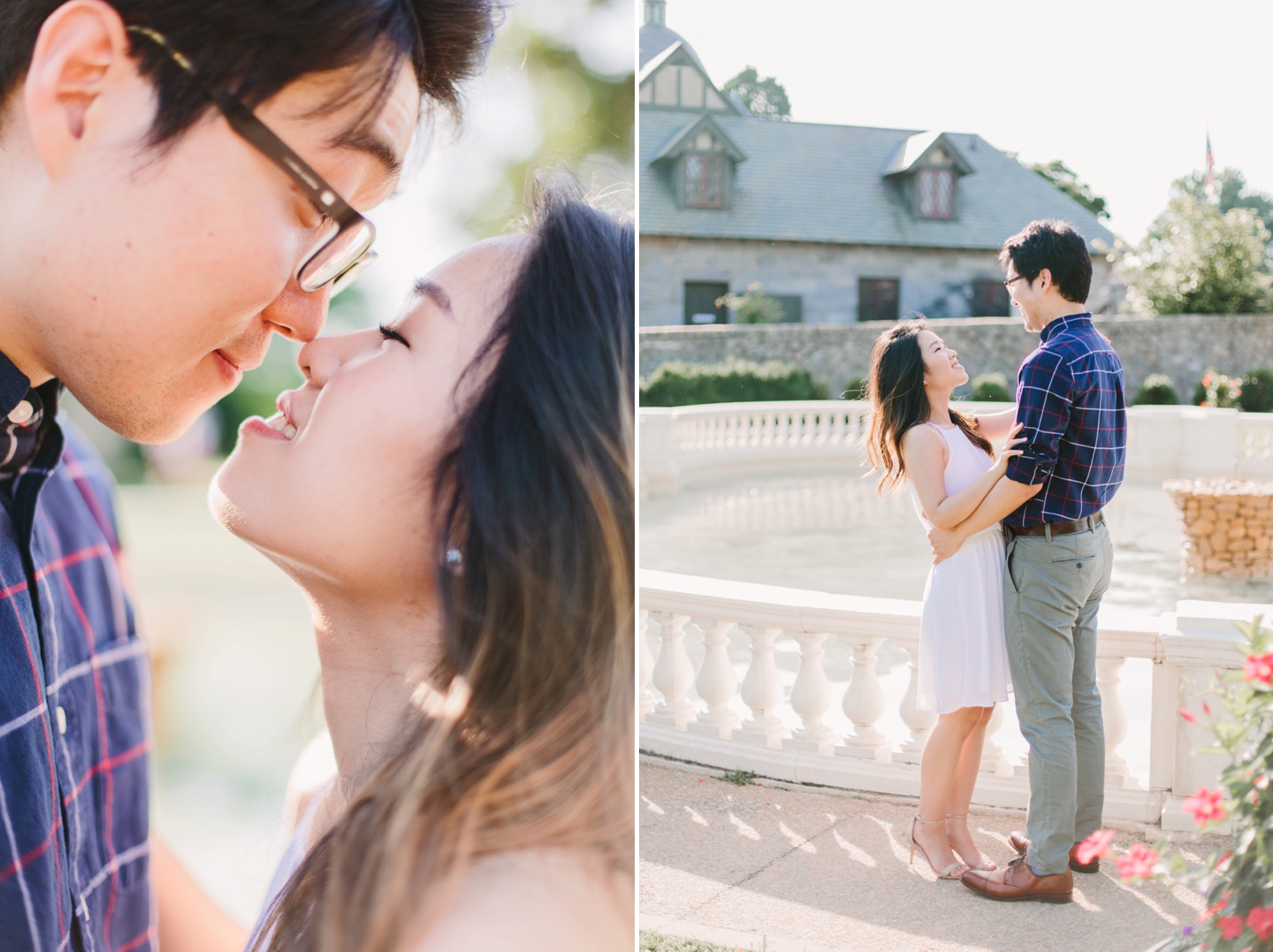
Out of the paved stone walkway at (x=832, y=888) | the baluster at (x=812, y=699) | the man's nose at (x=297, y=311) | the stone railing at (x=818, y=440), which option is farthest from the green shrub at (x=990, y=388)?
the man's nose at (x=297, y=311)

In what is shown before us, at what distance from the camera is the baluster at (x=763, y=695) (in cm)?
312

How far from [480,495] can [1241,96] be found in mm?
5511

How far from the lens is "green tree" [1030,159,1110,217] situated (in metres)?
5.66

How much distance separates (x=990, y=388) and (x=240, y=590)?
10317mm

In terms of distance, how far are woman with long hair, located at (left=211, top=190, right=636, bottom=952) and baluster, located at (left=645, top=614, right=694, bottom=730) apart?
1.85 m

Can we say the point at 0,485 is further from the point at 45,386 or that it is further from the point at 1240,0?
the point at 1240,0

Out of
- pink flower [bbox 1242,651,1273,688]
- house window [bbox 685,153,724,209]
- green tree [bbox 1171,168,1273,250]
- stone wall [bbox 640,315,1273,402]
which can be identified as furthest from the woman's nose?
house window [bbox 685,153,724,209]

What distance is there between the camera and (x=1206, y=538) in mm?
6156

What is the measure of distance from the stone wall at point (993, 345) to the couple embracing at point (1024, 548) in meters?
6.44

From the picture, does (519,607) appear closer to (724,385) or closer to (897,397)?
(897,397)

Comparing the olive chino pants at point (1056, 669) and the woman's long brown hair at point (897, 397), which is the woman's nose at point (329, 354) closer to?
the woman's long brown hair at point (897, 397)

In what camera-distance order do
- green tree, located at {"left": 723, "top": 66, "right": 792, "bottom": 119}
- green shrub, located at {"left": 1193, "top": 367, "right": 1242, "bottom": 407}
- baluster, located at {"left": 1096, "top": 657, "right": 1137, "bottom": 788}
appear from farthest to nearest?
green shrub, located at {"left": 1193, "top": 367, "right": 1242, "bottom": 407}, green tree, located at {"left": 723, "top": 66, "right": 792, "bottom": 119}, baluster, located at {"left": 1096, "top": 657, "right": 1137, "bottom": 788}

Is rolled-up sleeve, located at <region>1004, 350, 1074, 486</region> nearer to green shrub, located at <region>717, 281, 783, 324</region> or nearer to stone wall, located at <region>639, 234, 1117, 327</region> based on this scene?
stone wall, located at <region>639, 234, 1117, 327</region>

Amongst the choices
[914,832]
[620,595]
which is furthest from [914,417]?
[620,595]
